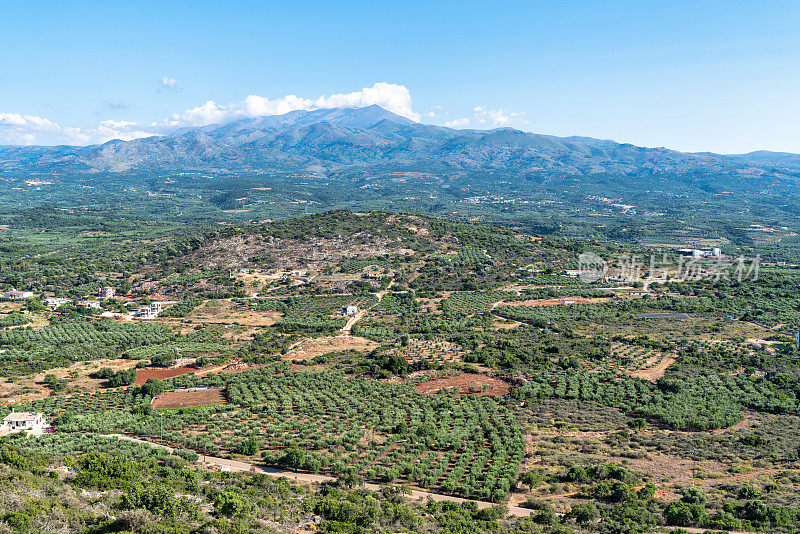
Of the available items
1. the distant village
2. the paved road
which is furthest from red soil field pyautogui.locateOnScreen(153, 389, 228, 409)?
the distant village

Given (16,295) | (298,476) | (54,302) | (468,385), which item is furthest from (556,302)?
(16,295)

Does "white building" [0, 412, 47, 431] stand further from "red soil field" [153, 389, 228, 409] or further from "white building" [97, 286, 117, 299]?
"white building" [97, 286, 117, 299]

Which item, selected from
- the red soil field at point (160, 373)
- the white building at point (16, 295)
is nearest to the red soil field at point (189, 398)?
the red soil field at point (160, 373)

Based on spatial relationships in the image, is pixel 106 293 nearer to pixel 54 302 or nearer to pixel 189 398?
pixel 54 302

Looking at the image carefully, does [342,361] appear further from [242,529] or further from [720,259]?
[720,259]

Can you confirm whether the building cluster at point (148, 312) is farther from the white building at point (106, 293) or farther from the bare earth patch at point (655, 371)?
the bare earth patch at point (655, 371)

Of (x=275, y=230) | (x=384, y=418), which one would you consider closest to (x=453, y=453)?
(x=384, y=418)
